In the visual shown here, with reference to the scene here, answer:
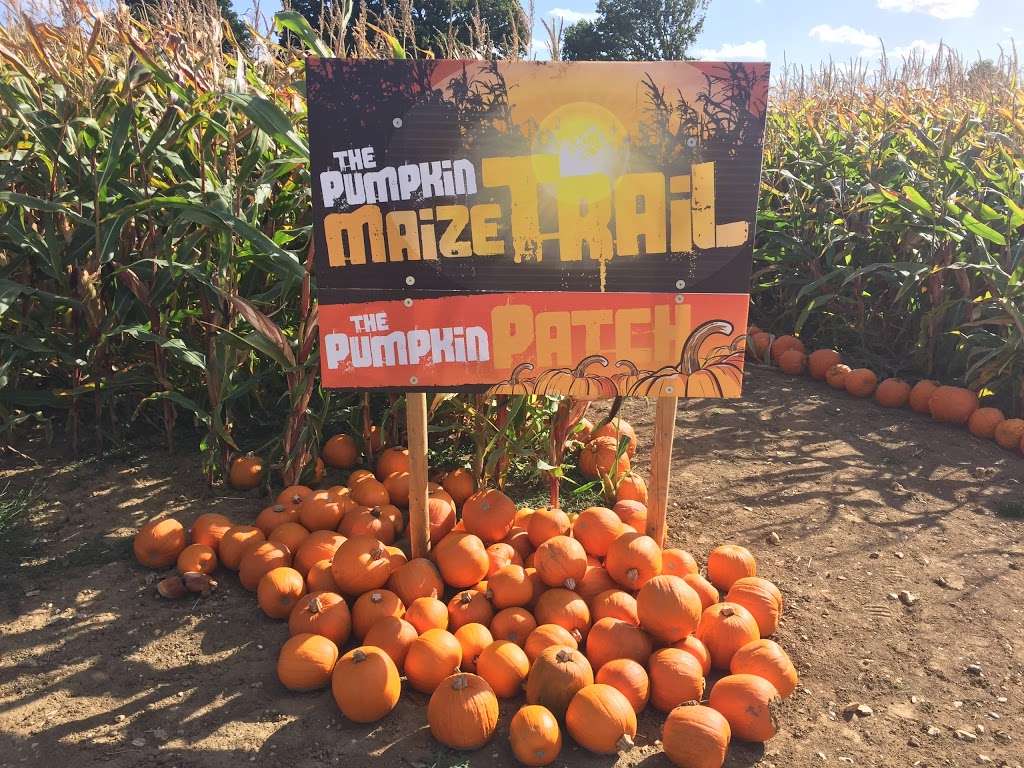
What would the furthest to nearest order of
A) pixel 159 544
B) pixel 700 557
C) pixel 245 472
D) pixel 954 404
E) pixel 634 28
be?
pixel 634 28 → pixel 954 404 → pixel 245 472 → pixel 700 557 → pixel 159 544

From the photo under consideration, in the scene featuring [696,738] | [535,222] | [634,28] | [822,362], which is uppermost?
[634,28]

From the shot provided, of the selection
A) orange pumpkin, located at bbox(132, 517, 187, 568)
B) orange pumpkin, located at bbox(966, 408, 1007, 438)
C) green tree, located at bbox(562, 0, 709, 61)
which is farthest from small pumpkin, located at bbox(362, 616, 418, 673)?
green tree, located at bbox(562, 0, 709, 61)

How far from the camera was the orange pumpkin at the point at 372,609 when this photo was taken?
2.87 m

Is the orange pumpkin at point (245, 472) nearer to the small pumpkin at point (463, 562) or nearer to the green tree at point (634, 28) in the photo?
the small pumpkin at point (463, 562)

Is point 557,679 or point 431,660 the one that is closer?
point 557,679

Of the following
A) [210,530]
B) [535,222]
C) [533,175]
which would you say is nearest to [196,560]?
[210,530]

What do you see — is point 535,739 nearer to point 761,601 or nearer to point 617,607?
point 617,607

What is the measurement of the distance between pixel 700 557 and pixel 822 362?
10.0 ft

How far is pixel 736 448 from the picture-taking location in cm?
478


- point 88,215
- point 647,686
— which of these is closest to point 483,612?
point 647,686

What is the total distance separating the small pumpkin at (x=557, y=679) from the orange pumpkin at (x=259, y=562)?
4.22 feet

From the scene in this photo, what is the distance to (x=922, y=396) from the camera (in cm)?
541

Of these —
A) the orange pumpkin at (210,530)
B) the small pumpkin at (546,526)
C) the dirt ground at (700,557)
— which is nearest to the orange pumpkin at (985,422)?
the dirt ground at (700,557)

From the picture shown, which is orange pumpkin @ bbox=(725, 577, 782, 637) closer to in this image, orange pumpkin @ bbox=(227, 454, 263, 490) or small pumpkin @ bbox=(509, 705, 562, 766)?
small pumpkin @ bbox=(509, 705, 562, 766)
